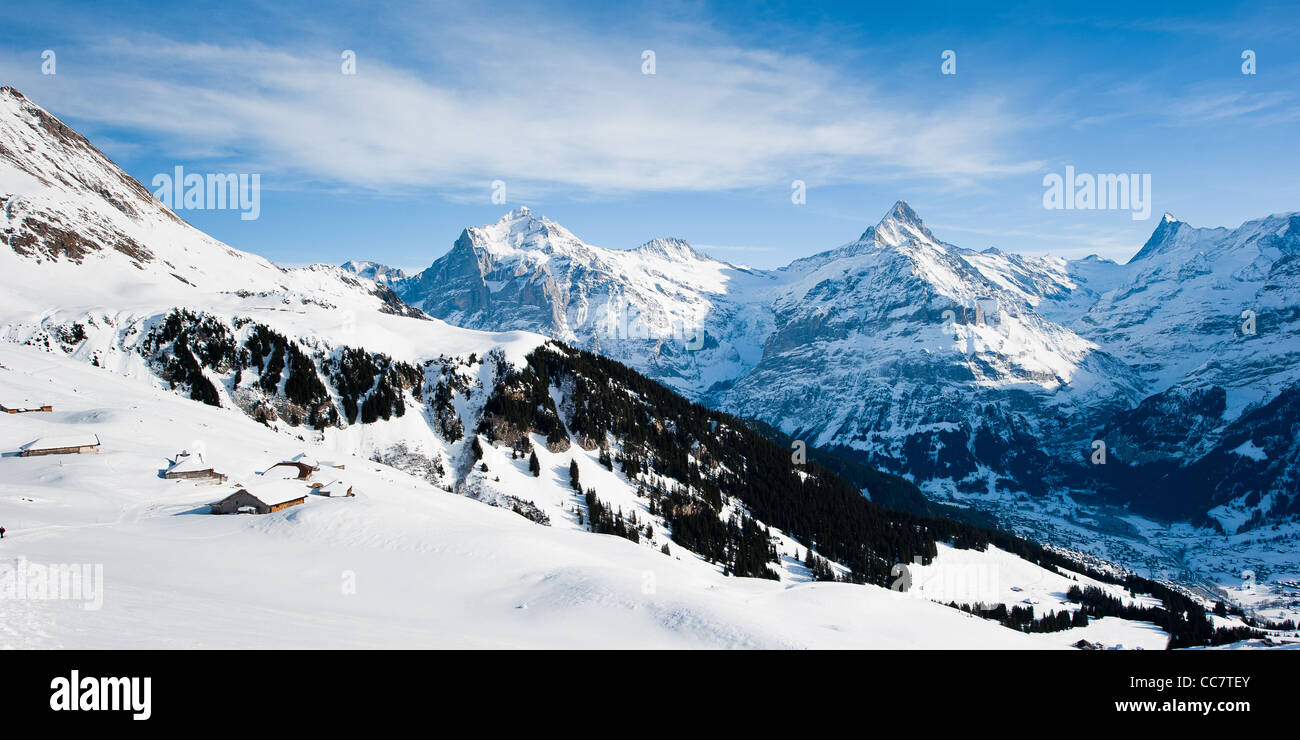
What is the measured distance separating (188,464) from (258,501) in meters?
15.3

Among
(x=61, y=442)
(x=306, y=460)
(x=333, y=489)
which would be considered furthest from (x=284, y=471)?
(x=61, y=442)

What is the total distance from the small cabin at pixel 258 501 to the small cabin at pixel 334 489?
12.1 ft

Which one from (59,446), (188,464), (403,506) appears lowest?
(403,506)

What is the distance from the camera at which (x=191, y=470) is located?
64375 mm

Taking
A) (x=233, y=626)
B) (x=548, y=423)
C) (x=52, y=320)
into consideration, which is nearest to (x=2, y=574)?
(x=233, y=626)

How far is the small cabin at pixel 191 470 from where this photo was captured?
6341cm

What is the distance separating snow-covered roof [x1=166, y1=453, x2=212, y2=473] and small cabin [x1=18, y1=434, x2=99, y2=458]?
7752mm

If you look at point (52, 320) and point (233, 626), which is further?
point (52, 320)

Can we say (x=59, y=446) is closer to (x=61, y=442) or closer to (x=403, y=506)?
(x=61, y=442)

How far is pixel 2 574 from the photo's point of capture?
3017 cm

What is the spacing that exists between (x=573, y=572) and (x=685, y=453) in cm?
10125

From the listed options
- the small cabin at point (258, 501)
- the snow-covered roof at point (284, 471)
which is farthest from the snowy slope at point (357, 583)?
the snow-covered roof at point (284, 471)

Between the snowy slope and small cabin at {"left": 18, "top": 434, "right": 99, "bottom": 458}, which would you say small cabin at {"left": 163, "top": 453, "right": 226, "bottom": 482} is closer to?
the snowy slope
